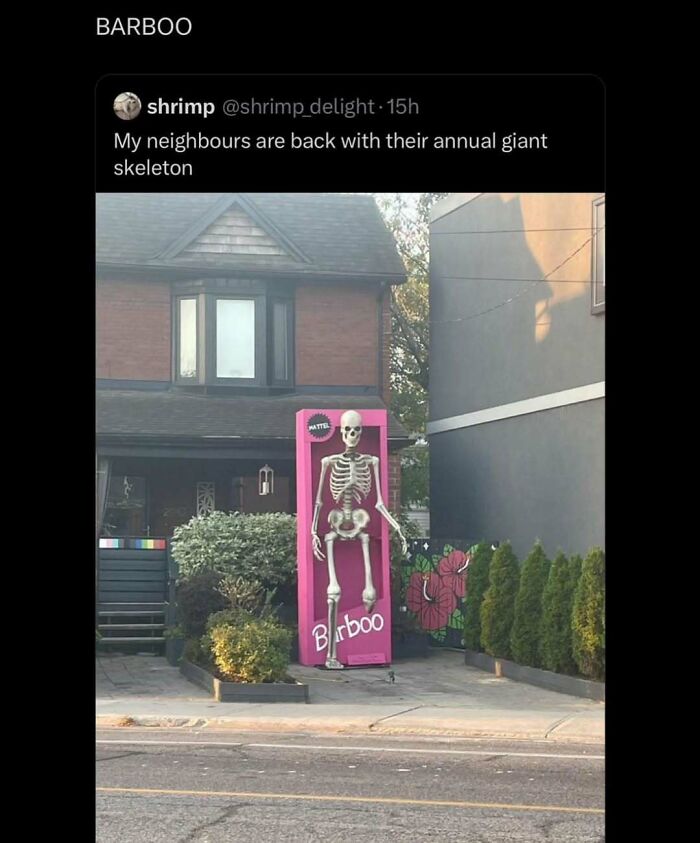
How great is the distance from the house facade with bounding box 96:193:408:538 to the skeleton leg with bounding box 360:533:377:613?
5204 millimetres

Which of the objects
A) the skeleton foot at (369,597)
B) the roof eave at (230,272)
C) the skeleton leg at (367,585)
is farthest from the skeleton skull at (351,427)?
the roof eave at (230,272)

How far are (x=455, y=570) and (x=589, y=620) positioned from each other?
20.2ft

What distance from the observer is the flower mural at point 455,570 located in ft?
71.3

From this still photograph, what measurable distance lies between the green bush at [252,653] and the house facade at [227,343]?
8295 mm

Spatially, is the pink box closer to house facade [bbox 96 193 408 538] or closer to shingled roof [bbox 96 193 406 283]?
house facade [bbox 96 193 408 538]

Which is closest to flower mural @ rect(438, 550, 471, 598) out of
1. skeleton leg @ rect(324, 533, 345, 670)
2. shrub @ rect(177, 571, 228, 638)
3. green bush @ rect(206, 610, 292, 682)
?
skeleton leg @ rect(324, 533, 345, 670)

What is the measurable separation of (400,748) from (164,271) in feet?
47.5

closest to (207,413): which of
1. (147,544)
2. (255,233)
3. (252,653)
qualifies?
(255,233)

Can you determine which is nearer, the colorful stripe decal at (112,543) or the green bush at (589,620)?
the green bush at (589,620)

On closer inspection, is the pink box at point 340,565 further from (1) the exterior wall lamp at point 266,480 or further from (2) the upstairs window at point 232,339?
(2) the upstairs window at point 232,339

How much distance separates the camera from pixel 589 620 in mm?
15844

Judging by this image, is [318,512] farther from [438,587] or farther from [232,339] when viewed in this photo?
[232,339]

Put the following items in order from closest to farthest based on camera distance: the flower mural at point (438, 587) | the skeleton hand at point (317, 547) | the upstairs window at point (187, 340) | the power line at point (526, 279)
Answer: the skeleton hand at point (317, 547)
the power line at point (526, 279)
the flower mural at point (438, 587)
the upstairs window at point (187, 340)
